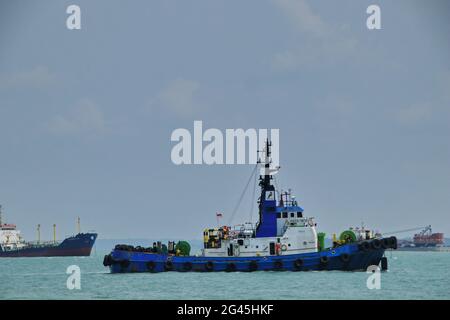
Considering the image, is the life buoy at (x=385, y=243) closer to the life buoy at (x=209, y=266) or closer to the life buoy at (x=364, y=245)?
the life buoy at (x=364, y=245)

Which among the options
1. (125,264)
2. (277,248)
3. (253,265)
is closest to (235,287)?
(253,265)

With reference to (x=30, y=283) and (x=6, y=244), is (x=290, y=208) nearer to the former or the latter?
(x=30, y=283)

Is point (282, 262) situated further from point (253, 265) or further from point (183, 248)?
point (183, 248)

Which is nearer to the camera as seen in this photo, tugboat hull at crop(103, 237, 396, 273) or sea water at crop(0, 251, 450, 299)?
sea water at crop(0, 251, 450, 299)

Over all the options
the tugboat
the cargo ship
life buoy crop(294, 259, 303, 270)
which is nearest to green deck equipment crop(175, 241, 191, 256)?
the tugboat

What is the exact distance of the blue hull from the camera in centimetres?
6619

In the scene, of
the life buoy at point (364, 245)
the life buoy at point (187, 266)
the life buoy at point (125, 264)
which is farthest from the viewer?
the life buoy at point (125, 264)

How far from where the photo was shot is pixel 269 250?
67375 millimetres

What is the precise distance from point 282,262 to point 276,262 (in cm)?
46

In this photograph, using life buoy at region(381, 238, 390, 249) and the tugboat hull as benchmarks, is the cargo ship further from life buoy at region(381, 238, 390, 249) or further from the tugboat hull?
life buoy at region(381, 238, 390, 249)

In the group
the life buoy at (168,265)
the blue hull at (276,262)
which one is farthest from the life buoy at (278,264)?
the life buoy at (168,265)

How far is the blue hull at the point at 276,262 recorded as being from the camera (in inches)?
2606
